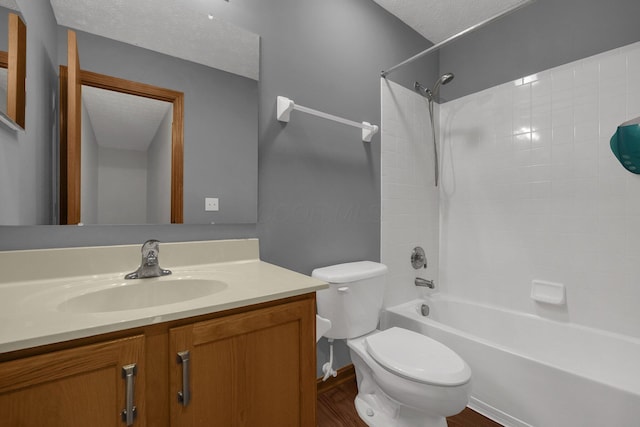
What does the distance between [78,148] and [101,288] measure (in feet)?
1.64

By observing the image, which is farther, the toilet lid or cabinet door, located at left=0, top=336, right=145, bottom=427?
the toilet lid

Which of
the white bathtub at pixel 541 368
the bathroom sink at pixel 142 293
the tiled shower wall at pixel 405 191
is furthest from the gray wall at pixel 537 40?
the bathroom sink at pixel 142 293

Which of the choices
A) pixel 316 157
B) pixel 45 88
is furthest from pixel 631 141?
pixel 45 88

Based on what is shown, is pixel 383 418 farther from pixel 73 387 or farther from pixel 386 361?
pixel 73 387

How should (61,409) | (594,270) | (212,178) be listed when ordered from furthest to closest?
(594,270) → (212,178) → (61,409)

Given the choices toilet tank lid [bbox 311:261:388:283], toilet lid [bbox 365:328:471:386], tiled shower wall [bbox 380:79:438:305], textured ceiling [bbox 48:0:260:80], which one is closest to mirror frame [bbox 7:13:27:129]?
textured ceiling [bbox 48:0:260:80]

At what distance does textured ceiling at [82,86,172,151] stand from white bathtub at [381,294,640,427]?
1.71 meters

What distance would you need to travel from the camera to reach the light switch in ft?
4.07

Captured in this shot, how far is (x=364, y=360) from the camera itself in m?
1.41

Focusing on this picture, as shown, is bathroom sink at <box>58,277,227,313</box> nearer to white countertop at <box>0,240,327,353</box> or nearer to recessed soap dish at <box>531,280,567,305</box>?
white countertop at <box>0,240,327,353</box>

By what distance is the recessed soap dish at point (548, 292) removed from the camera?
1748 millimetres

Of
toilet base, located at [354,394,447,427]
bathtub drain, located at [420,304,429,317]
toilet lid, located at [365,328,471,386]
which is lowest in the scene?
toilet base, located at [354,394,447,427]

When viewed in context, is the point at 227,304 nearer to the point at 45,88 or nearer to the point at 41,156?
the point at 41,156

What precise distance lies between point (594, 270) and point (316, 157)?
5.73 feet
